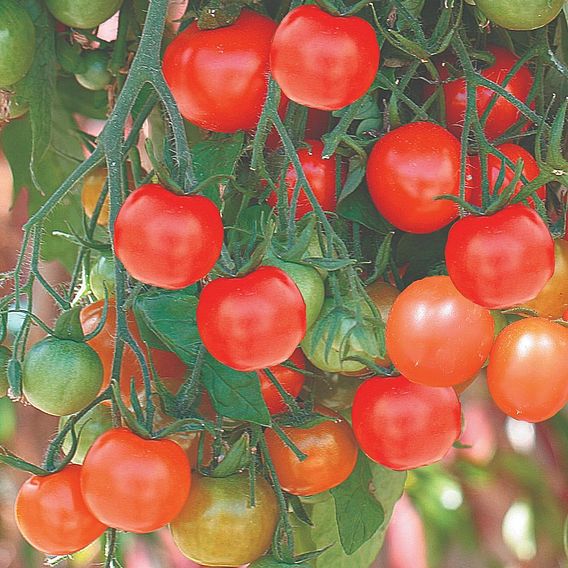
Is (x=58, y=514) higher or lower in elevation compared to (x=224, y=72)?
lower

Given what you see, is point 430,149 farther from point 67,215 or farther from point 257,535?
point 67,215

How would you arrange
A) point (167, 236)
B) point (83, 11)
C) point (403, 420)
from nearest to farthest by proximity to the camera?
point (167, 236) < point (403, 420) < point (83, 11)

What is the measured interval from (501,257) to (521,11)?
0.16 meters

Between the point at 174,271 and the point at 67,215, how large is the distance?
0.42m

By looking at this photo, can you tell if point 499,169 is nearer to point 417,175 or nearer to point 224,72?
point 417,175

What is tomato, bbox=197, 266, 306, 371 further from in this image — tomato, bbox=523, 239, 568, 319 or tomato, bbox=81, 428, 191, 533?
tomato, bbox=523, 239, 568, 319

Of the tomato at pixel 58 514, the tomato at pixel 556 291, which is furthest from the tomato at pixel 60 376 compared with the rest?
the tomato at pixel 556 291

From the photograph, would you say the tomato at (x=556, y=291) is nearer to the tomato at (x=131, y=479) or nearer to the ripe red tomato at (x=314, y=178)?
the ripe red tomato at (x=314, y=178)

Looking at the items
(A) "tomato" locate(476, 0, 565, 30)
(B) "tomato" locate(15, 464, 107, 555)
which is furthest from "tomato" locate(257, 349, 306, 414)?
(A) "tomato" locate(476, 0, 565, 30)

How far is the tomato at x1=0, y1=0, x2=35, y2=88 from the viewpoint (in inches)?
24.2

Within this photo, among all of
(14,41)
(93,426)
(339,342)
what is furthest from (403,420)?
(14,41)

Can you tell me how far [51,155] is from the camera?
0.82 meters

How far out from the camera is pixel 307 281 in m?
0.51

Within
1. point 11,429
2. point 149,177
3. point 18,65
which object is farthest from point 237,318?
point 11,429
